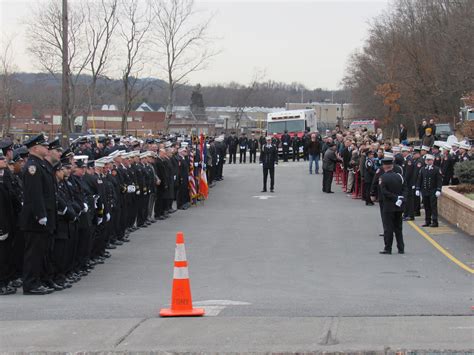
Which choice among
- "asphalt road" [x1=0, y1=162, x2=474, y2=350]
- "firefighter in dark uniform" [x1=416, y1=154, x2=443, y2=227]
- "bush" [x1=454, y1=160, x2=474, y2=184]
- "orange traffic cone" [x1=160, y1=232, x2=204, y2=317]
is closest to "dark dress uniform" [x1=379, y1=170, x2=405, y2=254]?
"asphalt road" [x1=0, y1=162, x2=474, y2=350]

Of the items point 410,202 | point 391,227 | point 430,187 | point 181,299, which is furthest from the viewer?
point 410,202

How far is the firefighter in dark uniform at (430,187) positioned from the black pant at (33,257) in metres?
11.6

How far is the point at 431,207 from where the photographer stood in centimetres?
2105

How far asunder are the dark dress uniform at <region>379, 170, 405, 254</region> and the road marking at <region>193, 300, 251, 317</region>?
6.27 meters

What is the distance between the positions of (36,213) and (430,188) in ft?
39.2

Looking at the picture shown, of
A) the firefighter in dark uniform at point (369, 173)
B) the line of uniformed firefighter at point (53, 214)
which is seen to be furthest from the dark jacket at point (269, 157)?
the line of uniformed firefighter at point (53, 214)

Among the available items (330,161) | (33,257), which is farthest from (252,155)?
(33,257)

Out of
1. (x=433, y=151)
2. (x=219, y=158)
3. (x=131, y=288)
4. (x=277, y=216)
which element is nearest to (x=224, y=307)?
(x=131, y=288)

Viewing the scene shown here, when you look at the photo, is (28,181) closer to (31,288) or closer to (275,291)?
(31,288)

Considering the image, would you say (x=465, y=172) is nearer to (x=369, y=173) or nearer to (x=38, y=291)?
(x=369, y=173)

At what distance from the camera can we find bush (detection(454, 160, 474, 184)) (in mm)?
23094

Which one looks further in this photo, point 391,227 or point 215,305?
point 391,227

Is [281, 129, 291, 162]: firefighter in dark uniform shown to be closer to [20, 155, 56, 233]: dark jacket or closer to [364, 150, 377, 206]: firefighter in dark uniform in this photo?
[364, 150, 377, 206]: firefighter in dark uniform

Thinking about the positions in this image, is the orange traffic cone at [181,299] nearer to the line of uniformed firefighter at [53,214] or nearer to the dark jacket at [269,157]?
the line of uniformed firefighter at [53,214]
